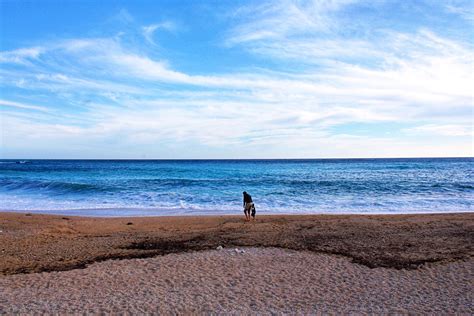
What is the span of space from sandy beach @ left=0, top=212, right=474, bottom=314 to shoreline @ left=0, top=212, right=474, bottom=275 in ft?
0.11

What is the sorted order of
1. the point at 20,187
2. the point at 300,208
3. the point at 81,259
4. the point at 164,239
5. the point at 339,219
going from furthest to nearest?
the point at 20,187, the point at 300,208, the point at 339,219, the point at 164,239, the point at 81,259

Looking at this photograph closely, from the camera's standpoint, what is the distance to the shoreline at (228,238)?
29.1 ft

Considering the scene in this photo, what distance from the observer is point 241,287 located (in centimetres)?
695

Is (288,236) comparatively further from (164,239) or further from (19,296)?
(19,296)

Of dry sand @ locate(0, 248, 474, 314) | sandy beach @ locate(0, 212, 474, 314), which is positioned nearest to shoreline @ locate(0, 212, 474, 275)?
sandy beach @ locate(0, 212, 474, 314)

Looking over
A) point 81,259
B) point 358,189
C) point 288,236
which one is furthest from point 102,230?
point 358,189

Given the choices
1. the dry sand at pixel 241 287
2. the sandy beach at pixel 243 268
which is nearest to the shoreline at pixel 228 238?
the sandy beach at pixel 243 268

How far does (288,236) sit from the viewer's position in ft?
36.8

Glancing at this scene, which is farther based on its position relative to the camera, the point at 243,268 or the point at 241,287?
the point at 243,268

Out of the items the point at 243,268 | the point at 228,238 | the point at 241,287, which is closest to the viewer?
the point at 241,287

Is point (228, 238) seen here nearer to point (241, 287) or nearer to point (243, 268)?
point (243, 268)

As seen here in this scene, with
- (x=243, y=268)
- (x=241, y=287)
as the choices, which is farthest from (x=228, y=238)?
(x=241, y=287)

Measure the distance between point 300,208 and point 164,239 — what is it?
9.79 m

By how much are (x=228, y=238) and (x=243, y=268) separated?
119 inches
